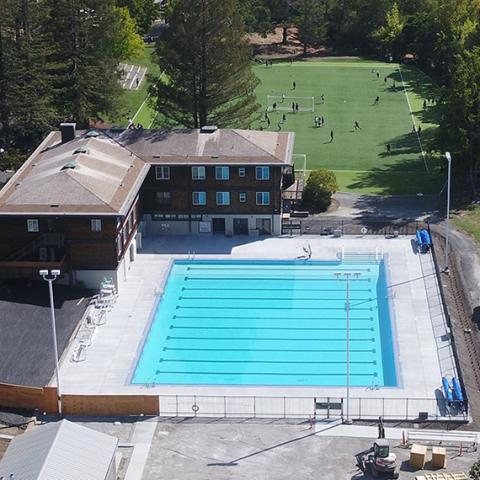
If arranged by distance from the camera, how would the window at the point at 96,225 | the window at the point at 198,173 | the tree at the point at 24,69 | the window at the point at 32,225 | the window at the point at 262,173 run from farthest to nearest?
the tree at the point at 24,69 → the window at the point at 198,173 → the window at the point at 262,173 → the window at the point at 32,225 → the window at the point at 96,225

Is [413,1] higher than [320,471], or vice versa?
[413,1]

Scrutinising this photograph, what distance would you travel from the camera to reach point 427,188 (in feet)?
253

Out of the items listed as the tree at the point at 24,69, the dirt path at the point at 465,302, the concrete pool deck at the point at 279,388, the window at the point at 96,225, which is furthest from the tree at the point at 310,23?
the window at the point at 96,225

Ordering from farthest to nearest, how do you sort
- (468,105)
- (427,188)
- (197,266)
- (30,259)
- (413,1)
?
(413,1) < (427,188) < (468,105) < (197,266) < (30,259)

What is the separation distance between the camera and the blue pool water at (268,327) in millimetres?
51688

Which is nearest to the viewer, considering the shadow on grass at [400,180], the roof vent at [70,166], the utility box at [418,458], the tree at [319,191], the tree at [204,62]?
the utility box at [418,458]

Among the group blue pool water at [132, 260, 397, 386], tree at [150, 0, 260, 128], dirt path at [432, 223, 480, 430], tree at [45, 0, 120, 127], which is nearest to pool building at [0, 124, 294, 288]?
blue pool water at [132, 260, 397, 386]

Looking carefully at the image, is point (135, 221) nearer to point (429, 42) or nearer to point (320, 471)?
point (320, 471)

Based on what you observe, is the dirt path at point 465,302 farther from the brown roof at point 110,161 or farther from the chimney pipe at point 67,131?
the chimney pipe at point 67,131

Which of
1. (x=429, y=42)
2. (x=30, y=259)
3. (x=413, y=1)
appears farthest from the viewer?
(x=413, y=1)

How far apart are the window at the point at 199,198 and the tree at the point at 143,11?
63811 millimetres

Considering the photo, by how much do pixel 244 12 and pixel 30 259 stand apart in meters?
Answer: 72.0

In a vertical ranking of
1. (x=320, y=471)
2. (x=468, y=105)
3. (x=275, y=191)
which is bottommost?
(x=320, y=471)

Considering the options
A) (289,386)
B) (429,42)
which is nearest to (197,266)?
(289,386)
